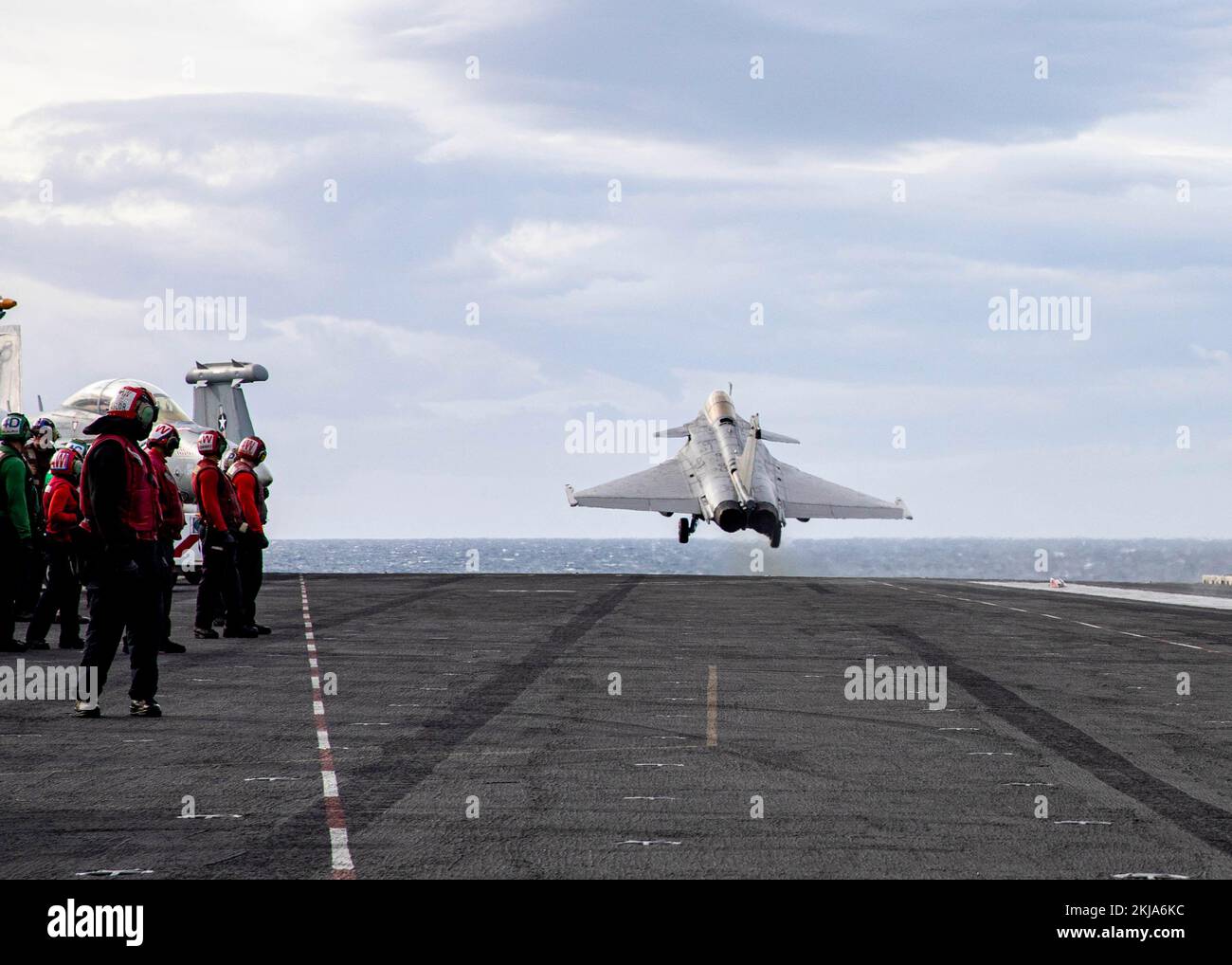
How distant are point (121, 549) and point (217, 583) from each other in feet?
26.4

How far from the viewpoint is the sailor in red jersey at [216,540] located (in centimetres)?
1973

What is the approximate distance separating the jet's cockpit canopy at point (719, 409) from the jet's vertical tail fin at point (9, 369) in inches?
1215

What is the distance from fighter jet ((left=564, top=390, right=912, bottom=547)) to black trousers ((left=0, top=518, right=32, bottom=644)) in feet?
115

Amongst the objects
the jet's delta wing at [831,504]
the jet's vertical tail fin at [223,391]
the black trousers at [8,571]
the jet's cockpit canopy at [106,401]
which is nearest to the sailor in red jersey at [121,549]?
the black trousers at [8,571]

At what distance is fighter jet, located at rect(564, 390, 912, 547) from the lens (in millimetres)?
52812

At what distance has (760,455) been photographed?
5869cm

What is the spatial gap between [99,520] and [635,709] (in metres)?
5.22

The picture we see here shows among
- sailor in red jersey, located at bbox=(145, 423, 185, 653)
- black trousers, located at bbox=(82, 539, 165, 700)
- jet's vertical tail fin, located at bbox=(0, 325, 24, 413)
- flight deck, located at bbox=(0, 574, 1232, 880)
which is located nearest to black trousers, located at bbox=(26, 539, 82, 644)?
flight deck, located at bbox=(0, 574, 1232, 880)

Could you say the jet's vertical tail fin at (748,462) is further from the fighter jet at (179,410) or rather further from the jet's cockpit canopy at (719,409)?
the fighter jet at (179,410)

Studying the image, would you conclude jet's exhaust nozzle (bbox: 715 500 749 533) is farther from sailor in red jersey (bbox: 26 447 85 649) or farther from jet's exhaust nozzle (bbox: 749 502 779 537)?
sailor in red jersey (bbox: 26 447 85 649)

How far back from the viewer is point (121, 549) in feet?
41.7
